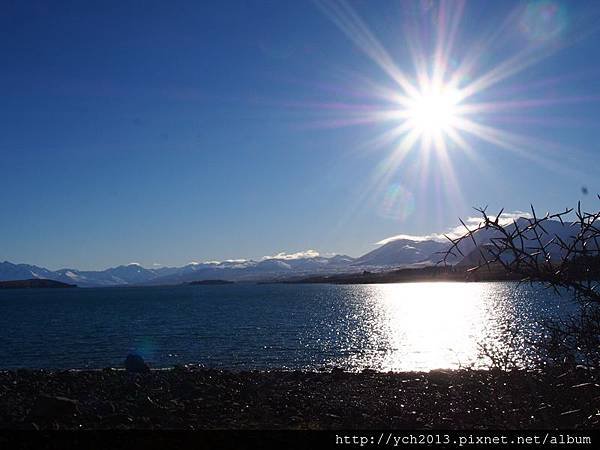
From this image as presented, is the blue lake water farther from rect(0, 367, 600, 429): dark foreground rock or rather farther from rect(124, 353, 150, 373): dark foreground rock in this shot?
rect(0, 367, 600, 429): dark foreground rock

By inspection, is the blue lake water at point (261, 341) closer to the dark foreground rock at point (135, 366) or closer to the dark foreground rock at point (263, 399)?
the dark foreground rock at point (135, 366)

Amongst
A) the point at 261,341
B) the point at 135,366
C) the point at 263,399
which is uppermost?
the point at 263,399

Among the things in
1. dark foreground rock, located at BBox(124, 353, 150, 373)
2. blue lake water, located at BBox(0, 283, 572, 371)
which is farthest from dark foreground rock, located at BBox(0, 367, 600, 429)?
blue lake water, located at BBox(0, 283, 572, 371)

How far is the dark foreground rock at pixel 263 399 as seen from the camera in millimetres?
17703

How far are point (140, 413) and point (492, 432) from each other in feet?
51.1

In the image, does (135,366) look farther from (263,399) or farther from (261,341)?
(261,341)

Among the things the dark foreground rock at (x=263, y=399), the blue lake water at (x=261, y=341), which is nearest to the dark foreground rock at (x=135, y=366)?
the dark foreground rock at (x=263, y=399)

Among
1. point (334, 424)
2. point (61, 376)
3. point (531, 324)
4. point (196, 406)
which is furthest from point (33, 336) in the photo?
point (531, 324)

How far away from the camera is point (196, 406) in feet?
75.3

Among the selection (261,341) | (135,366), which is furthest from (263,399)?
(261,341)

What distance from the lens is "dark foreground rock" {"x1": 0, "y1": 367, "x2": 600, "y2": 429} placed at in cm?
1770

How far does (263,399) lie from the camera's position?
2484 cm

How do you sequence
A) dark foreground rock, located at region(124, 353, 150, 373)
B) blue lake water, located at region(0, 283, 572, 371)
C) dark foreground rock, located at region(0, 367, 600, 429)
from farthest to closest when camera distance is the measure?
blue lake water, located at region(0, 283, 572, 371) → dark foreground rock, located at region(124, 353, 150, 373) → dark foreground rock, located at region(0, 367, 600, 429)

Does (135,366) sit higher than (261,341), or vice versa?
(135,366)
